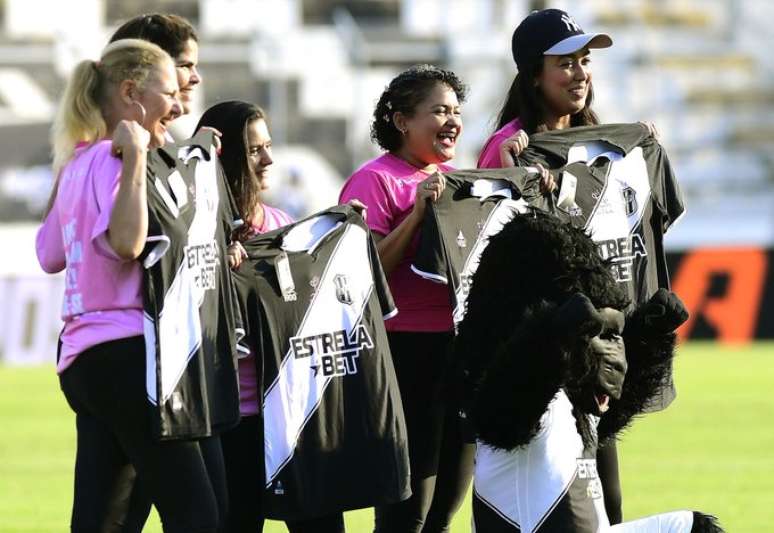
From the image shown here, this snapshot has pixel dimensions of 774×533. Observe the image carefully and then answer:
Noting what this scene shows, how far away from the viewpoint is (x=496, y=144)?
5.52 metres

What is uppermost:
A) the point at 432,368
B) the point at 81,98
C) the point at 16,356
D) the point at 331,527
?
the point at 81,98

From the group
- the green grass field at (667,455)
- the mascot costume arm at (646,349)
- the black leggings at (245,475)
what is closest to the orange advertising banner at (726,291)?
the green grass field at (667,455)

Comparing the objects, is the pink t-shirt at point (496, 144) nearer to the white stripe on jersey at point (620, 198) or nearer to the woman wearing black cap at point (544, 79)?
the woman wearing black cap at point (544, 79)

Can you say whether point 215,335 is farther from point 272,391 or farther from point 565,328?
point 565,328

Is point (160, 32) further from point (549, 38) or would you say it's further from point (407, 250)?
point (549, 38)

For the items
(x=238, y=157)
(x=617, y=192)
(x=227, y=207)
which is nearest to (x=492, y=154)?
(x=617, y=192)

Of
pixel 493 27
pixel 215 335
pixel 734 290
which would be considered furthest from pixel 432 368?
pixel 493 27

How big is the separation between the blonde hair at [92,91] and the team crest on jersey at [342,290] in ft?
3.32

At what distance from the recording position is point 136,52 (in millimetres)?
4480

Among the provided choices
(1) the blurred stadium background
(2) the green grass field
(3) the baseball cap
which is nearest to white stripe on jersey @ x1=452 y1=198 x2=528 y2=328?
(3) the baseball cap

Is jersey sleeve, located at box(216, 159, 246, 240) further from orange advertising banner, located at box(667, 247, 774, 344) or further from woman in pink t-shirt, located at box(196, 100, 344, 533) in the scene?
orange advertising banner, located at box(667, 247, 774, 344)

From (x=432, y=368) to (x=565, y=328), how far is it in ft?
4.87

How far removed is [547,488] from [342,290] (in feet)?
4.48

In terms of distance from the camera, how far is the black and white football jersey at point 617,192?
5449 millimetres
